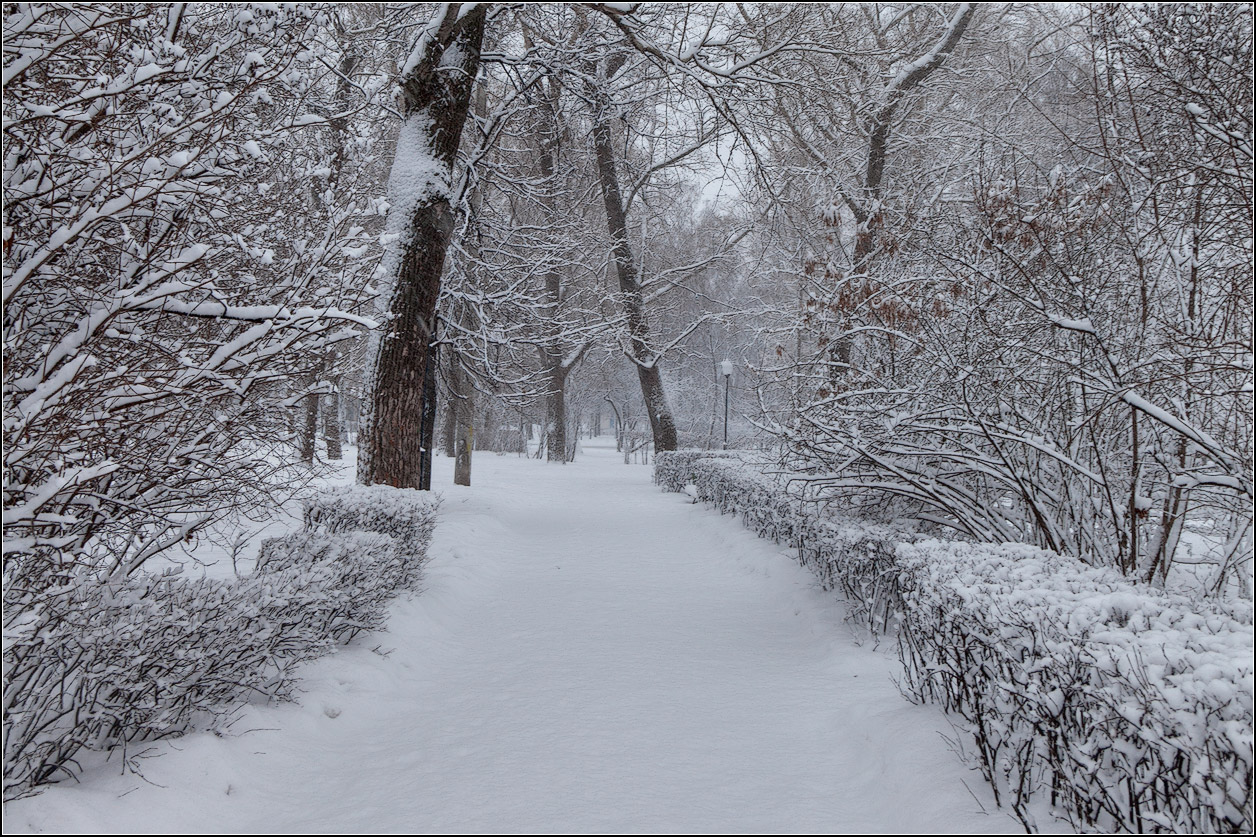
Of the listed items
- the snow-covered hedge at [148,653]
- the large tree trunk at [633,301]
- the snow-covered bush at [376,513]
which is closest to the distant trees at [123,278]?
the snow-covered hedge at [148,653]

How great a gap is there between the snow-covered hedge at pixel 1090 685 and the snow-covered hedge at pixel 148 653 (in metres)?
3.31

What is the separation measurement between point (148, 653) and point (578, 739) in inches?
79.8

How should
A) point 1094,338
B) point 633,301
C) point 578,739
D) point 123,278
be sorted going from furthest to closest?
point 633,301 → point 1094,338 → point 578,739 → point 123,278

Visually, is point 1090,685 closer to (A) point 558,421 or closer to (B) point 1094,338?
(B) point 1094,338

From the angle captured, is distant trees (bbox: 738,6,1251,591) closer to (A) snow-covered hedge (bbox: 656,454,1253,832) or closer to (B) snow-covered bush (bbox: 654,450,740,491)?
(A) snow-covered hedge (bbox: 656,454,1253,832)

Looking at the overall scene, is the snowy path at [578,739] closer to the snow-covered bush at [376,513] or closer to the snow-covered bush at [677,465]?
the snow-covered bush at [376,513]

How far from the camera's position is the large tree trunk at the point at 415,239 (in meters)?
7.34

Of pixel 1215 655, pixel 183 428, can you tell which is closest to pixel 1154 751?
pixel 1215 655

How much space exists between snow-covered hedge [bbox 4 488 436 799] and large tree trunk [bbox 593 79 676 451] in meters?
13.5

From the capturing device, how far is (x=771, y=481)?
361 inches

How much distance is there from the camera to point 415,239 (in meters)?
7.39

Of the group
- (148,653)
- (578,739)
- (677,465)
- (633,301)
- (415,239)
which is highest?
(633,301)

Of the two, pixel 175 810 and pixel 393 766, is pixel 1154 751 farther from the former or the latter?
pixel 175 810

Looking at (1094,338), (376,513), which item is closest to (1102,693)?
(1094,338)
